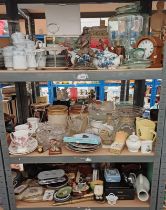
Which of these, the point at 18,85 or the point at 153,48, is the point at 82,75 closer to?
the point at 153,48

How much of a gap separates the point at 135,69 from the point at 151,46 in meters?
0.18

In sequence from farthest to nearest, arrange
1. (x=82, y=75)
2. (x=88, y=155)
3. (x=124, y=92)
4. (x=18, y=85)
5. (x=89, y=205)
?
1. (x=124, y=92)
2. (x=18, y=85)
3. (x=89, y=205)
4. (x=88, y=155)
5. (x=82, y=75)

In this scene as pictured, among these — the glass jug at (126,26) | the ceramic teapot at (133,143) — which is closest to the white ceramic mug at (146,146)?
the ceramic teapot at (133,143)

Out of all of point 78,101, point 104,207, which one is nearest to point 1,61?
point 78,101

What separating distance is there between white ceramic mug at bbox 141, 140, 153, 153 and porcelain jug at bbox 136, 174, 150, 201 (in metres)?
0.25

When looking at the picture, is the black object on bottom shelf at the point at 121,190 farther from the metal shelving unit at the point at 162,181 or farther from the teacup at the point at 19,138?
the teacup at the point at 19,138

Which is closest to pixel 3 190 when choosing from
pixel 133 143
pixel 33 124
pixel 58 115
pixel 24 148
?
pixel 24 148

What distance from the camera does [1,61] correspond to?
3.59 ft

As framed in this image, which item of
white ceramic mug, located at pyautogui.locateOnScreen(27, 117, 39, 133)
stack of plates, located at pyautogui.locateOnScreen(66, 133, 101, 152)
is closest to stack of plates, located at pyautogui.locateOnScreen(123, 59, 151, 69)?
stack of plates, located at pyautogui.locateOnScreen(66, 133, 101, 152)

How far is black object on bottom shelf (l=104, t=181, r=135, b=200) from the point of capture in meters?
1.24

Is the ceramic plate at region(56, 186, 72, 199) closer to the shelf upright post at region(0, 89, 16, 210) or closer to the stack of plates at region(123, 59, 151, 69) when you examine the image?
the shelf upright post at region(0, 89, 16, 210)

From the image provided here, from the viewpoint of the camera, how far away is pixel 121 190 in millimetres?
1247

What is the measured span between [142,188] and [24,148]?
726mm

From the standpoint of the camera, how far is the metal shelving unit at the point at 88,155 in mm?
975
